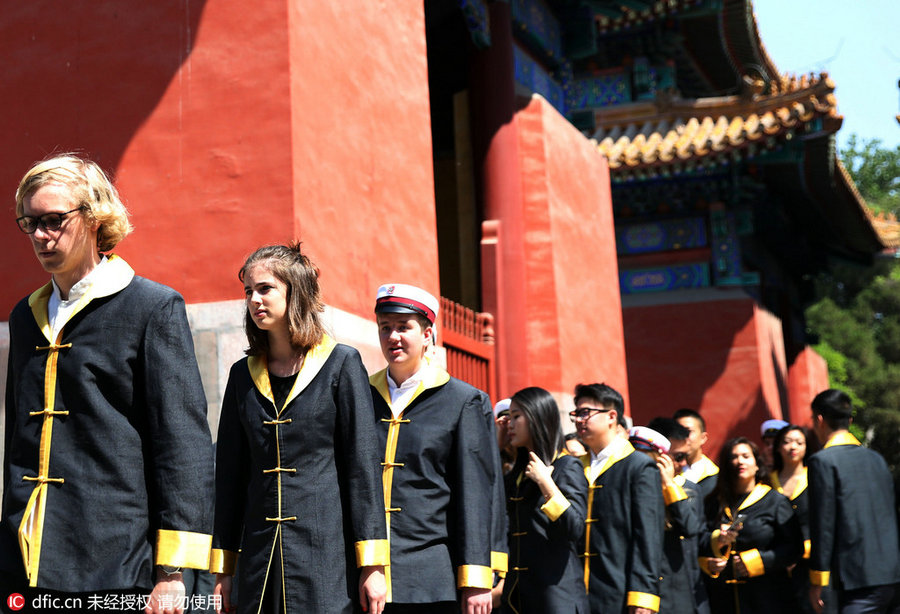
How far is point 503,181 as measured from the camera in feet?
31.5

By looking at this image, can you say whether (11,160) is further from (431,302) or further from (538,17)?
(538,17)

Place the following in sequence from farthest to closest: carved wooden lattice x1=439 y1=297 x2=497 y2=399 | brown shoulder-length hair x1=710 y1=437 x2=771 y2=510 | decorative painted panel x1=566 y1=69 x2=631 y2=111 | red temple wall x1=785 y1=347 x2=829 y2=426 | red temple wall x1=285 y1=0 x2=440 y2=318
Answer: red temple wall x1=785 y1=347 x2=829 y2=426 < decorative painted panel x1=566 y1=69 x2=631 y2=111 < carved wooden lattice x1=439 y1=297 x2=497 y2=399 < brown shoulder-length hair x1=710 y1=437 x2=771 y2=510 < red temple wall x1=285 y1=0 x2=440 y2=318

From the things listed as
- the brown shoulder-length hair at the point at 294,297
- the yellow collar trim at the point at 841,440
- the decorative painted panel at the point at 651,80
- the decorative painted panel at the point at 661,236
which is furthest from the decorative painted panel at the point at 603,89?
the brown shoulder-length hair at the point at 294,297

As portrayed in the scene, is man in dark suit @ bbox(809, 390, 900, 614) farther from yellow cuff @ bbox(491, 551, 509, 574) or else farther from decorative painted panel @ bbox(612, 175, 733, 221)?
decorative painted panel @ bbox(612, 175, 733, 221)

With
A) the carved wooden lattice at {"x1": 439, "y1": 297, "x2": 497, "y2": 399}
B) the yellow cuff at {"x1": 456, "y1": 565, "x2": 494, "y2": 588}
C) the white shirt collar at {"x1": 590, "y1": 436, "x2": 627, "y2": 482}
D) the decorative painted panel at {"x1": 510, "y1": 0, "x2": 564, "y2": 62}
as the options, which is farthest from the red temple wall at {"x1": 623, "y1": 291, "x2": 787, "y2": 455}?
the yellow cuff at {"x1": 456, "y1": 565, "x2": 494, "y2": 588}

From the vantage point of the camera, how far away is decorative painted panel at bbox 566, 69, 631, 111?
46.6 ft

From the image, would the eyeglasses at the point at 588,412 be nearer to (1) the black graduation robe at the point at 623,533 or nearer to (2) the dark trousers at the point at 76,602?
(1) the black graduation robe at the point at 623,533


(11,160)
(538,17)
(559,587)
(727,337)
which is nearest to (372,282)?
(11,160)

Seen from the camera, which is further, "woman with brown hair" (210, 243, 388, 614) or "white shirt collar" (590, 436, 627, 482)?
"white shirt collar" (590, 436, 627, 482)

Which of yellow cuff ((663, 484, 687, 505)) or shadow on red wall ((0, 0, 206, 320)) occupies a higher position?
shadow on red wall ((0, 0, 206, 320))

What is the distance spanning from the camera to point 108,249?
2.77 metres

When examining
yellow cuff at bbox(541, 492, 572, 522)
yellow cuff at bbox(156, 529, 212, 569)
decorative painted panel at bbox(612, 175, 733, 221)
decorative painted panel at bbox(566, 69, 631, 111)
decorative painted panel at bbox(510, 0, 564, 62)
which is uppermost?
decorative painted panel at bbox(566, 69, 631, 111)

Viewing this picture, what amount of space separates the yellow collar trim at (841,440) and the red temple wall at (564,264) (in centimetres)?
372

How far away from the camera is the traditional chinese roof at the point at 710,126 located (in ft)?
39.3
